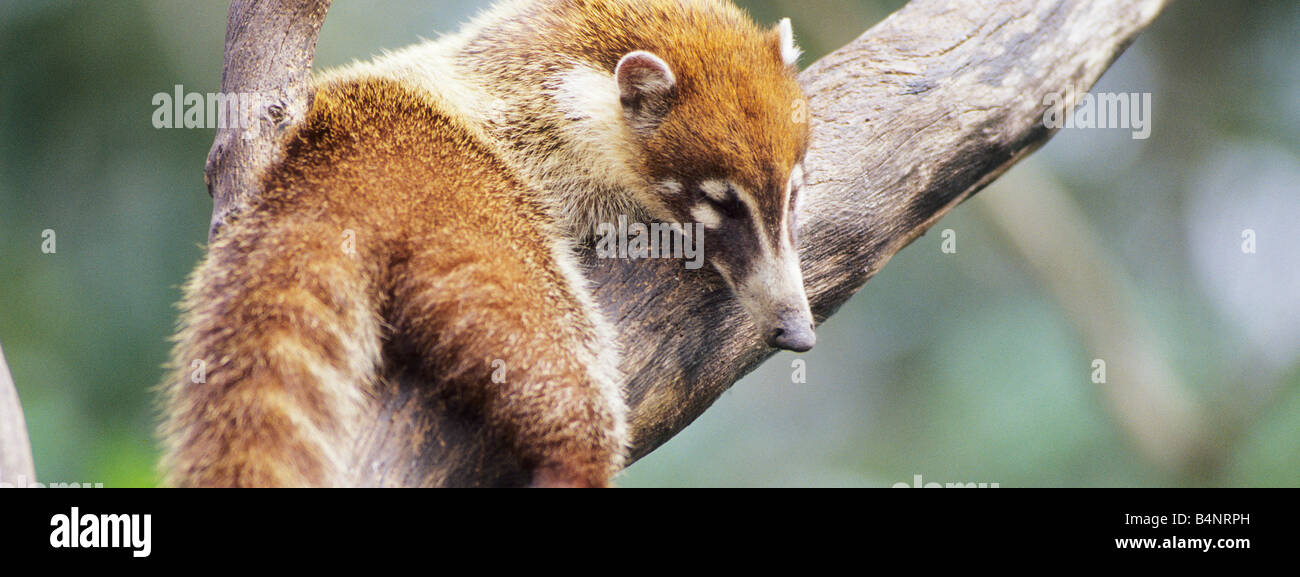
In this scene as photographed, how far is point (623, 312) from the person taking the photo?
3945 millimetres

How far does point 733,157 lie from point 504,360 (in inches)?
51.7

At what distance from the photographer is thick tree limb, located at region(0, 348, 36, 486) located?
2842 mm

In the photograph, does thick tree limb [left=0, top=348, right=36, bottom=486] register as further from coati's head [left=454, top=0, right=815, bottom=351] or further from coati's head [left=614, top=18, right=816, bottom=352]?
coati's head [left=614, top=18, right=816, bottom=352]

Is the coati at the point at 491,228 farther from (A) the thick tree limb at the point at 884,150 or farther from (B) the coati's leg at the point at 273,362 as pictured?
(A) the thick tree limb at the point at 884,150

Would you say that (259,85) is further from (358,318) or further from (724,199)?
(724,199)

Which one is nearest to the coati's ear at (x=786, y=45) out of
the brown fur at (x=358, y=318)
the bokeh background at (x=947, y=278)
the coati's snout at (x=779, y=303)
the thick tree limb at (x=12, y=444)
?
the coati's snout at (x=779, y=303)

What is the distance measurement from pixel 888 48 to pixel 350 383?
3399 millimetres

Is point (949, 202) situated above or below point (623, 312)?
above

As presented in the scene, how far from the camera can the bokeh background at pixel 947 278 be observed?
24.5 ft

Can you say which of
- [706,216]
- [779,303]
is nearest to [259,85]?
[706,216]

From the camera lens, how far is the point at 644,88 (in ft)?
12.7

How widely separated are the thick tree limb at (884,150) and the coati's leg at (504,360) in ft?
2.07
